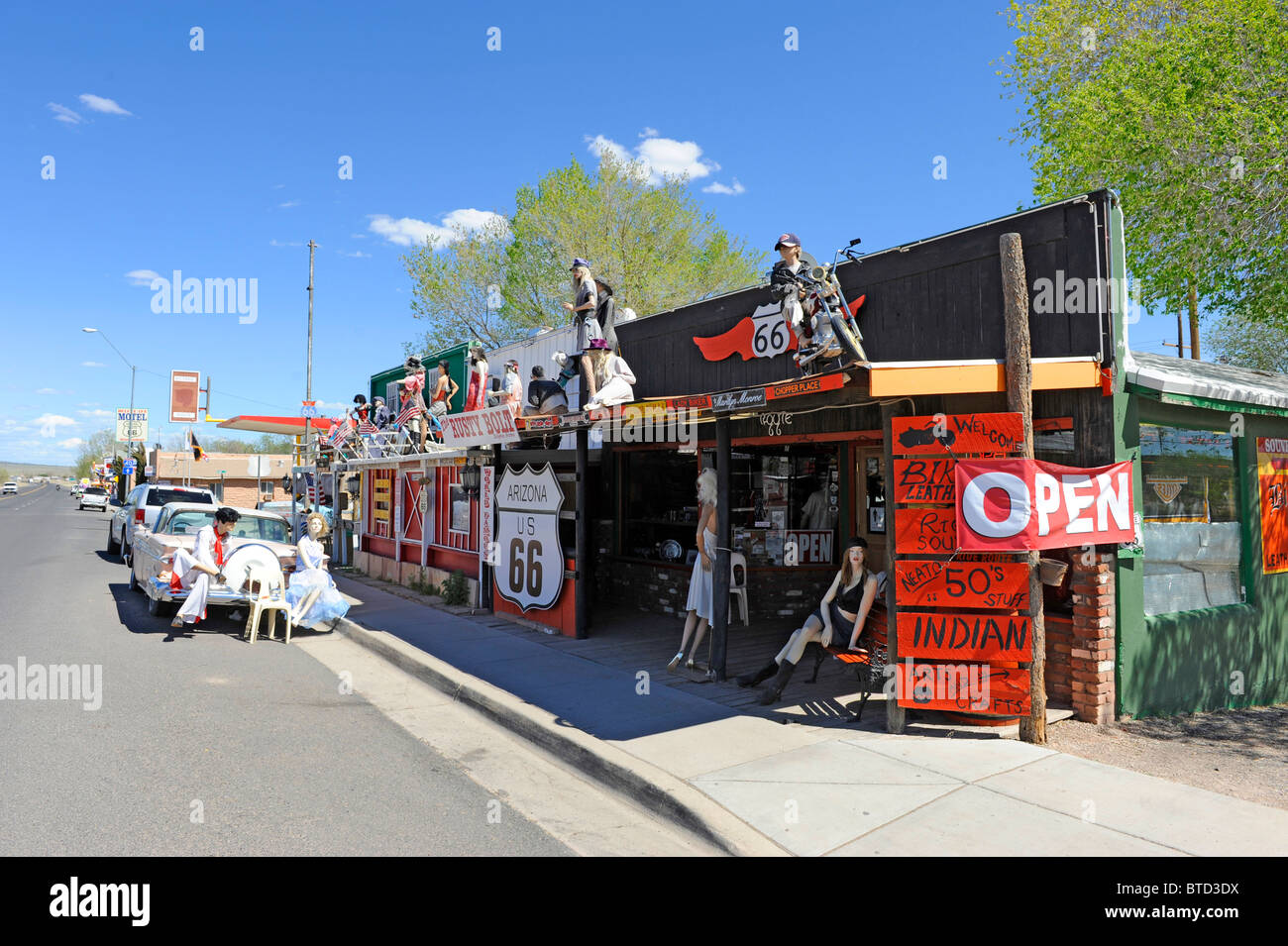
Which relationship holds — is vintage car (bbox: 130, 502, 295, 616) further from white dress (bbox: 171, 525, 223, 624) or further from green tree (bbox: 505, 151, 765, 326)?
green tree (bbox: 505, 151, 765, 326)

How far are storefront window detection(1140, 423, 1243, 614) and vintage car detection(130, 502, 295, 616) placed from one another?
10332 millimetres

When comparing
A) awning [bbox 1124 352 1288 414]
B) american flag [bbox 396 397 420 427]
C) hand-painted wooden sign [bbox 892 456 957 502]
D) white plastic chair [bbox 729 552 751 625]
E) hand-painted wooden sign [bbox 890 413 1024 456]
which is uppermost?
american flag [bbox 396 397 420 427]

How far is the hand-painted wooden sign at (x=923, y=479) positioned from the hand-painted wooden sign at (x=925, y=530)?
10cm

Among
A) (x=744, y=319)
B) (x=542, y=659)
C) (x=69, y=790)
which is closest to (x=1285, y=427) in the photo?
(x=744, y=319)

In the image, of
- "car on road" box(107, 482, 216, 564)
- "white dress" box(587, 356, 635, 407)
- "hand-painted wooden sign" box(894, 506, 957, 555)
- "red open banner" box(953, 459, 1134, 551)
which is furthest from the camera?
"car on road" box(107, 482, 216, 564)

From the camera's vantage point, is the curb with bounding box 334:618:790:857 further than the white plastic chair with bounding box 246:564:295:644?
No

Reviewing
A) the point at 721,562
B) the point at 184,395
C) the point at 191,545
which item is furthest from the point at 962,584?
the point at 184,395

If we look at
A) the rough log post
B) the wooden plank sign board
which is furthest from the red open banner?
the wooden plank sign board

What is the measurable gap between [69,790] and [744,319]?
320 inches

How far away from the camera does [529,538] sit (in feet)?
36.4

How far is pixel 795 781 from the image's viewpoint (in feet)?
17.4

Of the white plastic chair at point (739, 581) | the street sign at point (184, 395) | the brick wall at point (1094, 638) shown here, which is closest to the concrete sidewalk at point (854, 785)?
the brick wall at point (1094, 638)

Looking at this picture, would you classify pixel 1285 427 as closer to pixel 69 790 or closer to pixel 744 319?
pixel 744 319

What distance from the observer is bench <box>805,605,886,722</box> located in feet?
21.9
